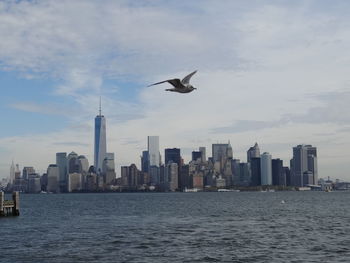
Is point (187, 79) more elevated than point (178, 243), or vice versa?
point (187, 79)

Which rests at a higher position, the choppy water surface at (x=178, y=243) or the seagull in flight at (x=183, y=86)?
the seagull in flight at (x=183, y=86)

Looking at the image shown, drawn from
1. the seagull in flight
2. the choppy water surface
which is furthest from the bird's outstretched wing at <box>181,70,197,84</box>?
the choppy water surface

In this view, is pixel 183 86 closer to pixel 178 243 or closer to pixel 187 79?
pixel 187 79

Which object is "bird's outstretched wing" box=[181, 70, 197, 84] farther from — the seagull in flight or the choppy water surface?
the choppy water surface

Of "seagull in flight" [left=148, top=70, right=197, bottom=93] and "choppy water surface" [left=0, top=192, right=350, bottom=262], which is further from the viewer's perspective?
"choppy water surface" [left=0, top=192, right=350, bottom=262]

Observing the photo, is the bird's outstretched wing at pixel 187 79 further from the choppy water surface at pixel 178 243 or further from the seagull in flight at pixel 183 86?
the choppy water surface at pixel 178 243

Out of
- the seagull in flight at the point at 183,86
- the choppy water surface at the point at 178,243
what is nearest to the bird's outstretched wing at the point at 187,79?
the seagull in flight at the point at 183,86

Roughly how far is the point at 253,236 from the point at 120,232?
13.8 meters

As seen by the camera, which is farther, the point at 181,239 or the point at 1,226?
the point at 1,226

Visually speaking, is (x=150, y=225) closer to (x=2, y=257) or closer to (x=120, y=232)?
(x=120, y=232)

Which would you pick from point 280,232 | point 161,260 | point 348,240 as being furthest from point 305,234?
point 161,260

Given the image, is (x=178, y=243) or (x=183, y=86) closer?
(x=183, y=86)

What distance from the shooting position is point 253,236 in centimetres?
4994

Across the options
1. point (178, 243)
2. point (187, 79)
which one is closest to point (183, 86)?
point (187, 79)
